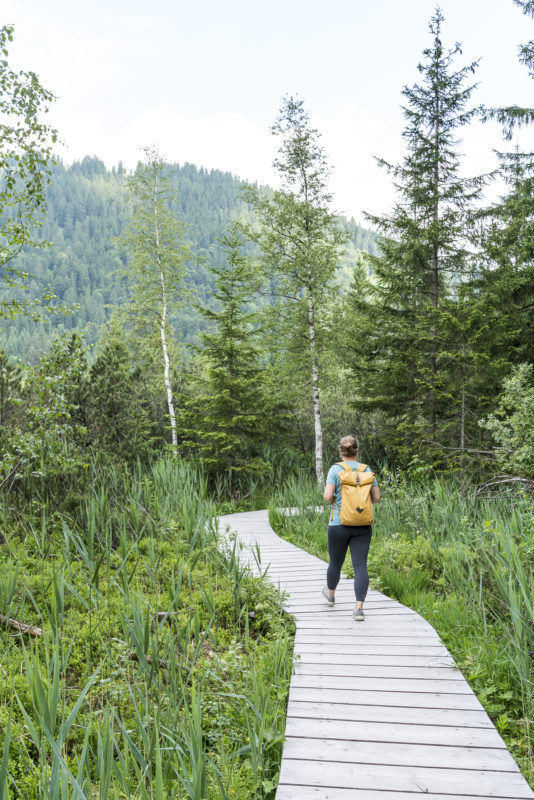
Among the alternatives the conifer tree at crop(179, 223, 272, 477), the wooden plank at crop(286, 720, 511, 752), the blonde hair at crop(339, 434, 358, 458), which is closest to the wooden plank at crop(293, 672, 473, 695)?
the wooden plank at crop(286, 720, 511, 752)

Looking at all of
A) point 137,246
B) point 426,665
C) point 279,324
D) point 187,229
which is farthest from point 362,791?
point 187,229

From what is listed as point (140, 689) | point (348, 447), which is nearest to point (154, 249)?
point (348, 447)

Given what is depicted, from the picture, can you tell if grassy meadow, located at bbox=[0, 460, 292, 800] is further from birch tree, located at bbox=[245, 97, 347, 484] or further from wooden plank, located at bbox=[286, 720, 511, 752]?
birch tree, located at bbox=[245, 97, 347, 484]

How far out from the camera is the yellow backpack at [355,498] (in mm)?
3971

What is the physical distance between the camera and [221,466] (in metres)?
11.2

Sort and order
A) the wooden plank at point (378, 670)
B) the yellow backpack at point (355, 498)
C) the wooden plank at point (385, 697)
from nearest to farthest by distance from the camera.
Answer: the wooden plank at point (385, 697), the wooden plank at point (378, 670), the yellow backpack at point (355, 498)

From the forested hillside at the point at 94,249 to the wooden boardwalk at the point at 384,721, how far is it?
7177 cm

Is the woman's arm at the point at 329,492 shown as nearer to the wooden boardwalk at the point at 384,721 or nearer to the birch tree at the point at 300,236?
the wooden boardwalk at the point at 384,721

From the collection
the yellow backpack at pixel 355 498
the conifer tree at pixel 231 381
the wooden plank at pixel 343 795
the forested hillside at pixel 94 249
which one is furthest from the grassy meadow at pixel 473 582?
the forested hillside at pixel 94 249

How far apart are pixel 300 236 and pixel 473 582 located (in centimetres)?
1137

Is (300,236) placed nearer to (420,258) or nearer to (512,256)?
(420,258)

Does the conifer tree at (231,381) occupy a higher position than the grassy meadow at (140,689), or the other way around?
the conifer tree at (231,381)

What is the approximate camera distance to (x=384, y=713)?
2713mm

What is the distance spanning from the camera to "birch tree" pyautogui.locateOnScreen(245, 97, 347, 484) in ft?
42.5
